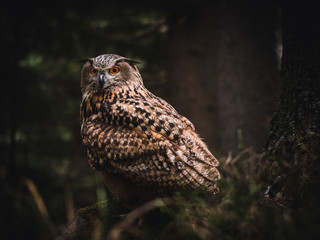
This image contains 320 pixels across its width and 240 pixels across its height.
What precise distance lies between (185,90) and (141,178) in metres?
3.61

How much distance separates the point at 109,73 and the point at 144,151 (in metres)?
1.14

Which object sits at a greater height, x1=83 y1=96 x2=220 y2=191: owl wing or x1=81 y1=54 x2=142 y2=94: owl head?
x1=81 y1=54 x2=142 y2=94: owl head

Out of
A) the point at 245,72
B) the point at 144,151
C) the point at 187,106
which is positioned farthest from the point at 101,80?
the point at 187,106

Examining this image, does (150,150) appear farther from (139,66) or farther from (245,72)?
(139,66)

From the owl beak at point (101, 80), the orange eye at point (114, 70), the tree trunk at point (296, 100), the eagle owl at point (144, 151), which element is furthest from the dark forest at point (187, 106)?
the orange eye at point (114, 70)

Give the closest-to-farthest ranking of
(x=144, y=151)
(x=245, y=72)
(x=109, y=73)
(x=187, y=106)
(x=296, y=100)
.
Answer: (x=296, y=100), (x=144, y=151), (x=109, y=73), (x=245, y=72), (x=187, y=106)

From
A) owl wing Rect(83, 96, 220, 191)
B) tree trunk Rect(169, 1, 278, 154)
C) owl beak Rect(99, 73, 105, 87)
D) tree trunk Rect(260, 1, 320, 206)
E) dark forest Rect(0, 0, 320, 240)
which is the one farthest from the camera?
tree trunk Rect(169, 1, 278, 154)

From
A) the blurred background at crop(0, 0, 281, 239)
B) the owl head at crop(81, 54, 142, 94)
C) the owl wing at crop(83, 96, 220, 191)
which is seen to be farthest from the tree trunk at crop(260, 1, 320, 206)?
the owl head at crop(81, 54, 142, 94)

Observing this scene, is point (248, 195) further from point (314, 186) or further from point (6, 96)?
point (6, 96)

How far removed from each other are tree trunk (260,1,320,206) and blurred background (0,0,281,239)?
4.80 feet

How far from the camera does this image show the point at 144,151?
9.23 feet

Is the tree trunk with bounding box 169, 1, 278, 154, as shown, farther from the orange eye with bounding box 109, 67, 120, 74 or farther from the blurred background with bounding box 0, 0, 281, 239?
the orange eye with bounding box 109, 67, 120, 74

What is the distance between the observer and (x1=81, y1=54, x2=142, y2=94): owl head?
3414mm

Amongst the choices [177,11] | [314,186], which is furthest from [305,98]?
[177,11]
